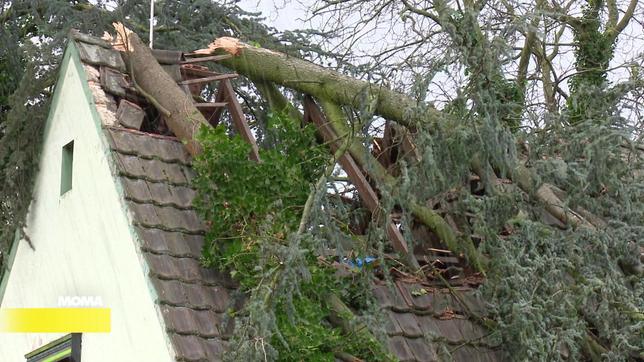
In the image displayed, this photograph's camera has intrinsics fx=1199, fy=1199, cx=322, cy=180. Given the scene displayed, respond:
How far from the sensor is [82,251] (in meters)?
7.91

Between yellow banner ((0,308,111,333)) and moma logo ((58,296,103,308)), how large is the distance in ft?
0.09

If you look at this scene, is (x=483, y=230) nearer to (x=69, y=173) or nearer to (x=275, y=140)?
(x=275, y=140)

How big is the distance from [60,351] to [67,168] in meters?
1.26

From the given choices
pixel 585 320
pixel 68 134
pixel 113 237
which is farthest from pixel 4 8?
pixel 585 320

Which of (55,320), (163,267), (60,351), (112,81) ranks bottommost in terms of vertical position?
(163,267)

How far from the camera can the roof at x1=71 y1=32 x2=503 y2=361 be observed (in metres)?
6.99

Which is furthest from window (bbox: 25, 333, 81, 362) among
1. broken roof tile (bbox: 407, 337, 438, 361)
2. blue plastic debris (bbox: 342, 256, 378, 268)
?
broken roof tile (bbox: 407, 337, 438, 361)

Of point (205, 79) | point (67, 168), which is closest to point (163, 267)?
point (67, 168)

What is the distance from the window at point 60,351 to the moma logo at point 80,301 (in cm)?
20

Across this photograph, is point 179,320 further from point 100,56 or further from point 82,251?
point 100,56

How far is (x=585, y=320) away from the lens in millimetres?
8039

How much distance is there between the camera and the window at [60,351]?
787cm

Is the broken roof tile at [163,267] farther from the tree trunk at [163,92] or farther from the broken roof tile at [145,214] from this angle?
the tree trunk at [163,92]

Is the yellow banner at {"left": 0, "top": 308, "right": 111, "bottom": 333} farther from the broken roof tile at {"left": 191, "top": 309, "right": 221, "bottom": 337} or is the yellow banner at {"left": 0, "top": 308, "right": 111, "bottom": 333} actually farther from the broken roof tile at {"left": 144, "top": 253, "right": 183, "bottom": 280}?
the broken roof tile at {"left": 191, "top": 309, "right": 221, "bottom": 337}
